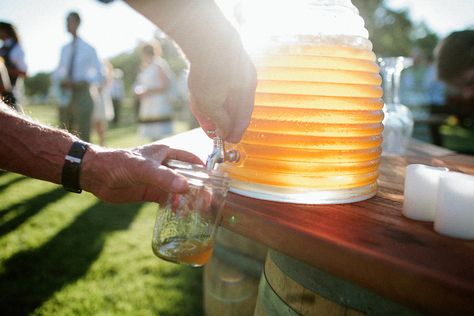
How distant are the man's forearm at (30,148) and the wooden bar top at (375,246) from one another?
1.79ft

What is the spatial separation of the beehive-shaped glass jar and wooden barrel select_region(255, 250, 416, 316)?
18 cm

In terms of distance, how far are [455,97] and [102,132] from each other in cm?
1006

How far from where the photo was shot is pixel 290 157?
93 centimetres

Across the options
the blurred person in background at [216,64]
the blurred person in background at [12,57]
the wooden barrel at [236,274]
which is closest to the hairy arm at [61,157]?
the blurred person in background at [216,64]

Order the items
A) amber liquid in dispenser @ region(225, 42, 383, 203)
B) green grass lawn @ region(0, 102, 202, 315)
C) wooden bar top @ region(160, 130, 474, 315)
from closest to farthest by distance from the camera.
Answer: wooden bar top @ region(160, 130, 474, 315), amber liquid in dispenser @ region(225, 42, 383, 203), green grass lawn @ region(0, 102, 202, 315)

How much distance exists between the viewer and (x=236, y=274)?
6.55 ft

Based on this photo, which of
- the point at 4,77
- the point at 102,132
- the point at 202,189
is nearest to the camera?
the point at 202,189

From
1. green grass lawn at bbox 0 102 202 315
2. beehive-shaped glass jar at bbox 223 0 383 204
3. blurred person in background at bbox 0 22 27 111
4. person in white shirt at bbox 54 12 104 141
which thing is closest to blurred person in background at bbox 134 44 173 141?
person in white shirt at bbox 54 12 104 141

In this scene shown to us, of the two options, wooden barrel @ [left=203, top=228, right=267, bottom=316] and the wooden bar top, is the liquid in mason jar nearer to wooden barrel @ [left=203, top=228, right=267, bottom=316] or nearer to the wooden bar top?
the wooden bar top

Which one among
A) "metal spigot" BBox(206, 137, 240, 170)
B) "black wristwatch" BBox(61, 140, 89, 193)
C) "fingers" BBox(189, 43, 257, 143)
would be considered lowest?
"black wristwatch" BBox(61, 140, 89, 193)

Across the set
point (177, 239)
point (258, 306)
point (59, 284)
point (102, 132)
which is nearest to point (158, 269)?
point (59, 284)

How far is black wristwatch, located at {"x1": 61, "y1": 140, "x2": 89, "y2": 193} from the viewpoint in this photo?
3.52 feet

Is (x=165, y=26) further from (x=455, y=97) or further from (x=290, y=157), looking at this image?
(x=455, y=97)

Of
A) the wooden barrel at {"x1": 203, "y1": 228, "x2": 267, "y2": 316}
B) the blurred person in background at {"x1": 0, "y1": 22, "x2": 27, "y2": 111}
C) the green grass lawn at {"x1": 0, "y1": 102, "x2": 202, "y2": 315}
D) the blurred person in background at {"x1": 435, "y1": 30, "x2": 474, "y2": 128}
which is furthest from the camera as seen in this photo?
the blurred person in background at {"x1": 0, "y1": 22, "x2": 27, "y2": 111}
